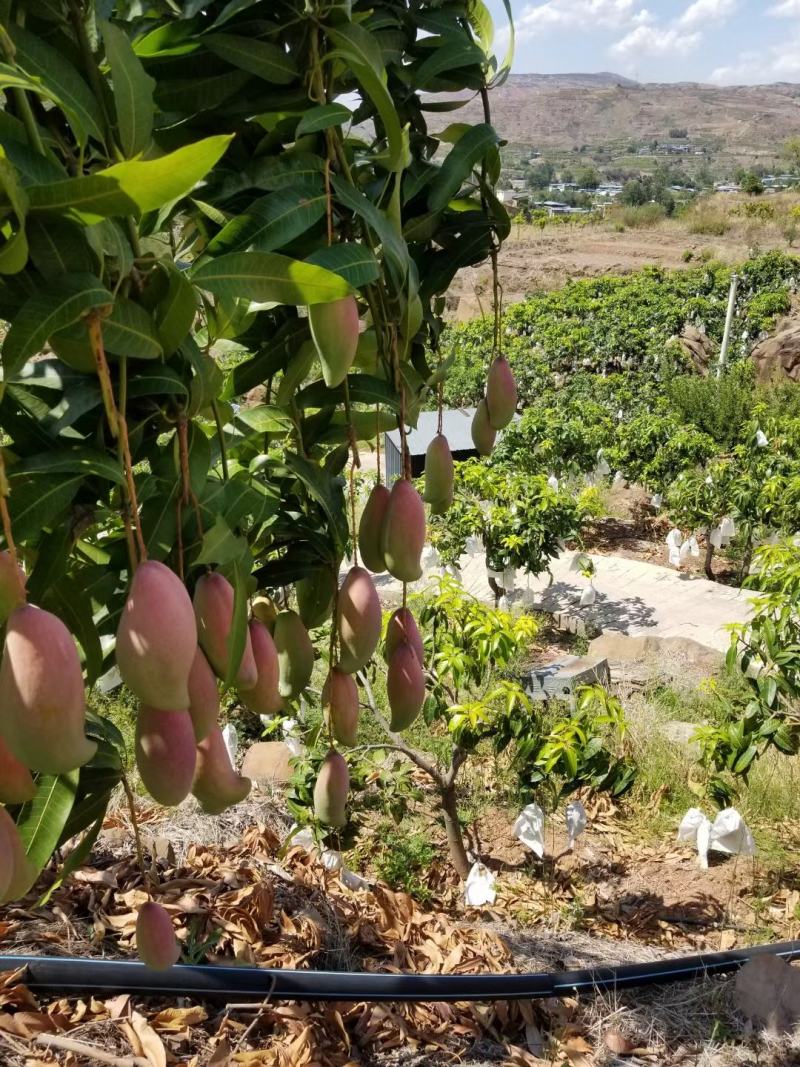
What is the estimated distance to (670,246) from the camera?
26.7m

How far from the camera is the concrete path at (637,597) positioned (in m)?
5.14

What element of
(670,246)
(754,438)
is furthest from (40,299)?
(670,246)

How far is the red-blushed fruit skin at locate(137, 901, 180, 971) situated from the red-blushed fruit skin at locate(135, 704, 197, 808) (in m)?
0.25

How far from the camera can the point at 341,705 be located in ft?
3.14

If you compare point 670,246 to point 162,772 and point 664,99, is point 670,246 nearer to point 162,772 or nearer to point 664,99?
point 162,772

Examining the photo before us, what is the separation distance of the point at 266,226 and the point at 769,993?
1987 millimetres

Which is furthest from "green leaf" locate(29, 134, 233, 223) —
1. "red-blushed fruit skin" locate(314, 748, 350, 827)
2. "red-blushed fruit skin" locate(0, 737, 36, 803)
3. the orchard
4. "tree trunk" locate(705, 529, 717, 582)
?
"tree trunk" locate(705, 529, 717, 582)

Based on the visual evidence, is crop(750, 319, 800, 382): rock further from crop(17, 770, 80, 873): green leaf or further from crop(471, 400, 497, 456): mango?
crop(17, 770, 80, 873): green leaf

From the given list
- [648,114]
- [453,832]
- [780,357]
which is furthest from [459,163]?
[648,114]

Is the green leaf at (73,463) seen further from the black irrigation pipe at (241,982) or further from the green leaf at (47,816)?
the black irrigation pipe at (241,982)

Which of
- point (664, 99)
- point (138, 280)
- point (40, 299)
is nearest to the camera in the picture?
point (40, 299)

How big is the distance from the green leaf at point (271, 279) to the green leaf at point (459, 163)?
33 centimetres

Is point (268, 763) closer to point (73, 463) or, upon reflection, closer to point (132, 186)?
point (73, 463)

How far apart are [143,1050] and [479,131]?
5.13ft
